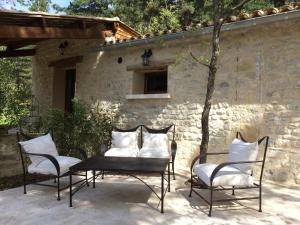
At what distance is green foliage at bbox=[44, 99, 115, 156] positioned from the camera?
6.97 m

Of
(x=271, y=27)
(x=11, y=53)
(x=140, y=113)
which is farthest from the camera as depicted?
(x=11, y=53)

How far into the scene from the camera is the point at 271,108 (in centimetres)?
540

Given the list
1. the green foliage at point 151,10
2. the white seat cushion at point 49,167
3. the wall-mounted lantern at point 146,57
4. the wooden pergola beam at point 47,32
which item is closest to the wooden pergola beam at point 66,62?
the wooden pergola beam at point 47,32

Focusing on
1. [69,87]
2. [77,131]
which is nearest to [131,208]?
[77,131]

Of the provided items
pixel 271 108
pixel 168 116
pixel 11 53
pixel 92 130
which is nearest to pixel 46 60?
pixel 11 53

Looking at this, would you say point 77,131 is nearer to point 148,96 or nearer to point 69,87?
point 148,96

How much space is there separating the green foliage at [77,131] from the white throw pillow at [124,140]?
4.00ft

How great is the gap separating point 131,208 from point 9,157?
10.3ft

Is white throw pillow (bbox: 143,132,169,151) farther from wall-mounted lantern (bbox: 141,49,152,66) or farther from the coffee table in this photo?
wall-mounted lantern (bbox: 141,49,152,66)

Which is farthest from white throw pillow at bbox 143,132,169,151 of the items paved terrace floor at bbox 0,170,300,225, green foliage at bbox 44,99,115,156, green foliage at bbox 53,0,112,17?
green foliage at bbox 53,0,112,17

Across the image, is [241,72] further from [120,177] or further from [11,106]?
[11,106]

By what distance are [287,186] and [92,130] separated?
4.13 metres

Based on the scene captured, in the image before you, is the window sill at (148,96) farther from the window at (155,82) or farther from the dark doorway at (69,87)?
the dark doorway at (69,87)

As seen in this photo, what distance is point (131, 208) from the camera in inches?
154
